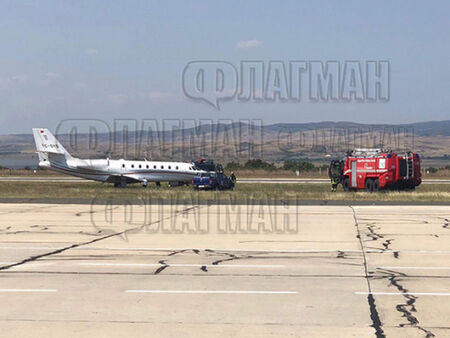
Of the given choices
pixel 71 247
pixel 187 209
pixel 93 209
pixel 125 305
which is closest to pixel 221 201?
pixel 187 209

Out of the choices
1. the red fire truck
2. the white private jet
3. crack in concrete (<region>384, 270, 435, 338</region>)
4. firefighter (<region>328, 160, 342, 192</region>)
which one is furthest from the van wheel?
crack in concrete (<region>384, 270, 435, 338</region>)

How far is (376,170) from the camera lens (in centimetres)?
4972

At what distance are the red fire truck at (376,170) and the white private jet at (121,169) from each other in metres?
16.7

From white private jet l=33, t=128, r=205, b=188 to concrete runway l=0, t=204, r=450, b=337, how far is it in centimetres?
3621

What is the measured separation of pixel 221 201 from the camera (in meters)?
39.8

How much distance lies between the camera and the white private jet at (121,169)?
63.2 meters

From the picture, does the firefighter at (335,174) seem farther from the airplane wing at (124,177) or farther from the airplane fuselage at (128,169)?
the airplane wing at (124,177)

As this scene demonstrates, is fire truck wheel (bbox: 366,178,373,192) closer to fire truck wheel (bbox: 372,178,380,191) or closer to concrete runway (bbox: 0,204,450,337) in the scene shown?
fire truck wheel (bbox: 372,178,380,191)

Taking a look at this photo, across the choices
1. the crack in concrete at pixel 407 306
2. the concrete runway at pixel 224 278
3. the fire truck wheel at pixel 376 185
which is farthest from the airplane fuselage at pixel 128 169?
the crack in concrete at pixel 407 306

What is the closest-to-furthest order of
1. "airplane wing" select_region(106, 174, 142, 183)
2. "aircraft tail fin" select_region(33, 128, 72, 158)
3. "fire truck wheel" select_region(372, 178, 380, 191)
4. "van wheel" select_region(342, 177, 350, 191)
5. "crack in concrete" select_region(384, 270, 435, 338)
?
"crack in concrete" select_region(384, 270, 435, 338), "fire truck wheel" select_region(372, 178, 380, 191), "van wheel" select_region(342, 177, 350, 191), "airplane wing" select_region(106, 174, 142, 183), "aircraft tail fin" select_region(33, 128, 72, 158)

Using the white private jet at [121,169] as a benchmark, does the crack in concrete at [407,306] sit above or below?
below

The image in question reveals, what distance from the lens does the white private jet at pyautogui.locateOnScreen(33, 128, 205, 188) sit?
207 ft

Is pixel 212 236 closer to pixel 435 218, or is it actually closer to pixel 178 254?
pixel 178 254

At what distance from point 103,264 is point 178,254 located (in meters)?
2.32
